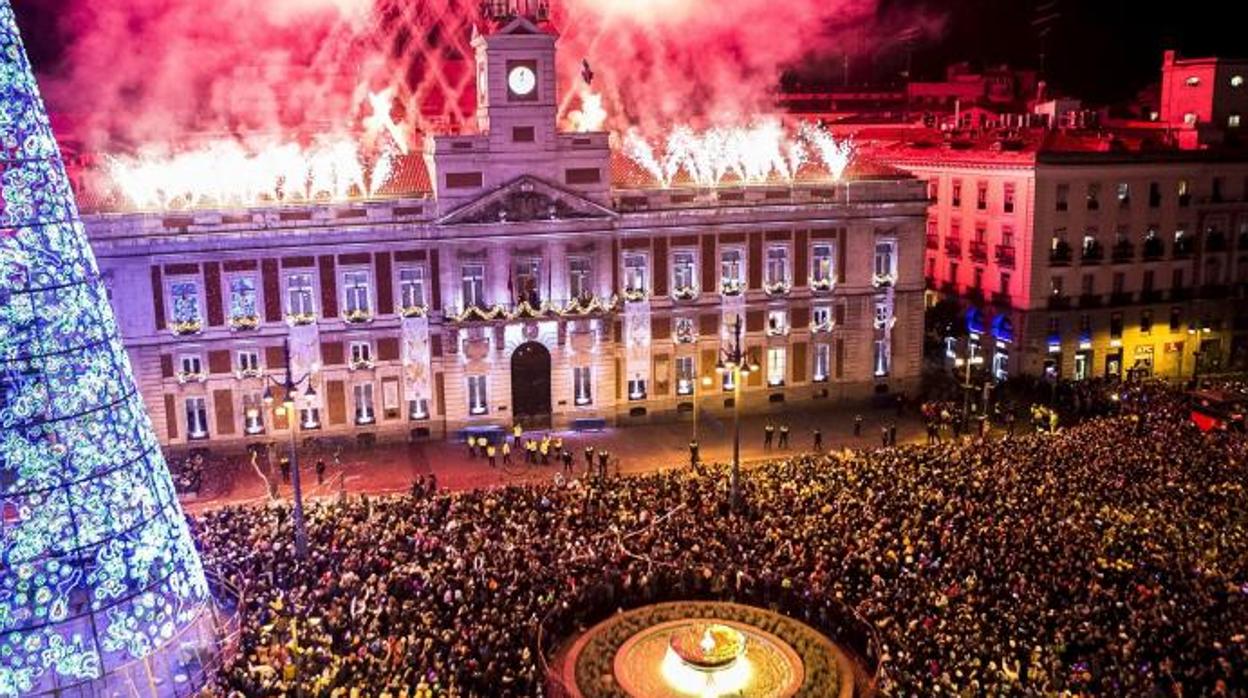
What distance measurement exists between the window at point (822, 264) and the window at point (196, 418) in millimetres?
28679

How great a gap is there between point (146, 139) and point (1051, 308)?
157 feet

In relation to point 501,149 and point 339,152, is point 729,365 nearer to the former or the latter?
point 501,149

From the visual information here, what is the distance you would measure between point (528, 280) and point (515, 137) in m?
6.44

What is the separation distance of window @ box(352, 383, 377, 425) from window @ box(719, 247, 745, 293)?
17137 millimetres

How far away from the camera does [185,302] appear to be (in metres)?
48.4

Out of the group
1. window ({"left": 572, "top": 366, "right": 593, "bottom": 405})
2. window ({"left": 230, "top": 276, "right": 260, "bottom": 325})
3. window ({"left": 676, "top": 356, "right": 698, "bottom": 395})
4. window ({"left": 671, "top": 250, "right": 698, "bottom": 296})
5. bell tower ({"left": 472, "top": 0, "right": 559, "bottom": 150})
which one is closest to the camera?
window ({"left": 230, "top": 276, "right": 260, "bottom": 325})

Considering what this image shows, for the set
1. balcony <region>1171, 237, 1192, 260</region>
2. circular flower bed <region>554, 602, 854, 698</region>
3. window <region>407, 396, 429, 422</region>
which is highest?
balcony <region>1171, 237, 1192, 260</region>

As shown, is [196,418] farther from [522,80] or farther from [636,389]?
[522,80]

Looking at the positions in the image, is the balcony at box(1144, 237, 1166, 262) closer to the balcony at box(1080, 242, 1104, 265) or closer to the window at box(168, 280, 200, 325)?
the balcony at box(1080, 242, 1104, 265)

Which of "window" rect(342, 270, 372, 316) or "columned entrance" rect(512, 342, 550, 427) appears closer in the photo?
"window" rect(342, 270, 372, 316)

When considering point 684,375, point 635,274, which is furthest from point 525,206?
point 684,375

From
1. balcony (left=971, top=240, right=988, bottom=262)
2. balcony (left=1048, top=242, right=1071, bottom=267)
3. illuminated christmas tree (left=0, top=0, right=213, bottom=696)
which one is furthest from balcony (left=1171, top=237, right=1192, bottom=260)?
illuminated christmas tree (left=0, top=0, right=213, bottom=696)

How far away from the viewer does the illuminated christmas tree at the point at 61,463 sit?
22.7 metres

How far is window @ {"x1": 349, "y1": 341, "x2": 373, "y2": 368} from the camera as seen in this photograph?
50.5 meters
